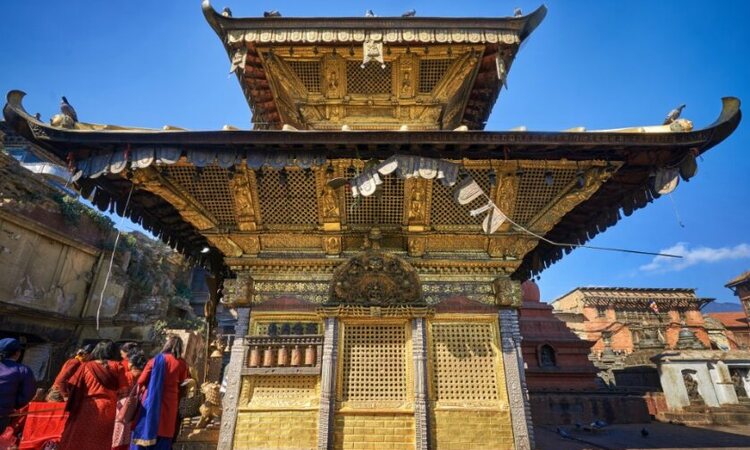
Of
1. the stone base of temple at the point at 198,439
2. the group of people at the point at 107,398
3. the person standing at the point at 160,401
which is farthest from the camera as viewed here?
the stone base of temple at the point at 198,439

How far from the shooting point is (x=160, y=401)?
4613 mm

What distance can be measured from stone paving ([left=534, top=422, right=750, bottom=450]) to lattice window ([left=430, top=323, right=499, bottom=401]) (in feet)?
9.74

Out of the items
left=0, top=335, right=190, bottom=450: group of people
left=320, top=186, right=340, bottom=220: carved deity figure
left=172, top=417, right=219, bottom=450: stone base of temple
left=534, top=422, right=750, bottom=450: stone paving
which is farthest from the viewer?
left=534, top=422, right=750, bottom=450: stone paving

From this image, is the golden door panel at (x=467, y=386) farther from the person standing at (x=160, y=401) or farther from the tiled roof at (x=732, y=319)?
the tiled roof at (x=732, y=319)

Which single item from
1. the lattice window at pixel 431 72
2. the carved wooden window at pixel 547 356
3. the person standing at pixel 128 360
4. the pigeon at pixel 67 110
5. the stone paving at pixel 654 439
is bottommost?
the stone paving at pixel 654 439

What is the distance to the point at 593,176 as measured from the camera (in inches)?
247

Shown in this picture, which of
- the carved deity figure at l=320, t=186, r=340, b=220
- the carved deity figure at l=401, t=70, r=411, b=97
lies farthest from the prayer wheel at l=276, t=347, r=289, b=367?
the carved deity figure at l=401, t=70, r=411, b=97

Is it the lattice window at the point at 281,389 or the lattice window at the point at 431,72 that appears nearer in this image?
the lattice window at the point at 281,389

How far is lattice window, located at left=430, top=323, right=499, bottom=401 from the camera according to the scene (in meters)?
6.36

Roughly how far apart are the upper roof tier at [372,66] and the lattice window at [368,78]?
21mm

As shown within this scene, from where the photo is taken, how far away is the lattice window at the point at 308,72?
7.52m

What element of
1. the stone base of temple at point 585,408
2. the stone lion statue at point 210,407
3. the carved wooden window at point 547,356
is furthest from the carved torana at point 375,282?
the carved wooden window at point 547,356

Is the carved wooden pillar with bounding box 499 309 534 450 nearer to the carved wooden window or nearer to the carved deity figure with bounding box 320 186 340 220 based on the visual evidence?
the carved deity figure with bounding box 320 186 340 220

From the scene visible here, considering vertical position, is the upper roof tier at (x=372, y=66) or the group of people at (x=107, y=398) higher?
the upper roof tier at (x=372, y=66)
